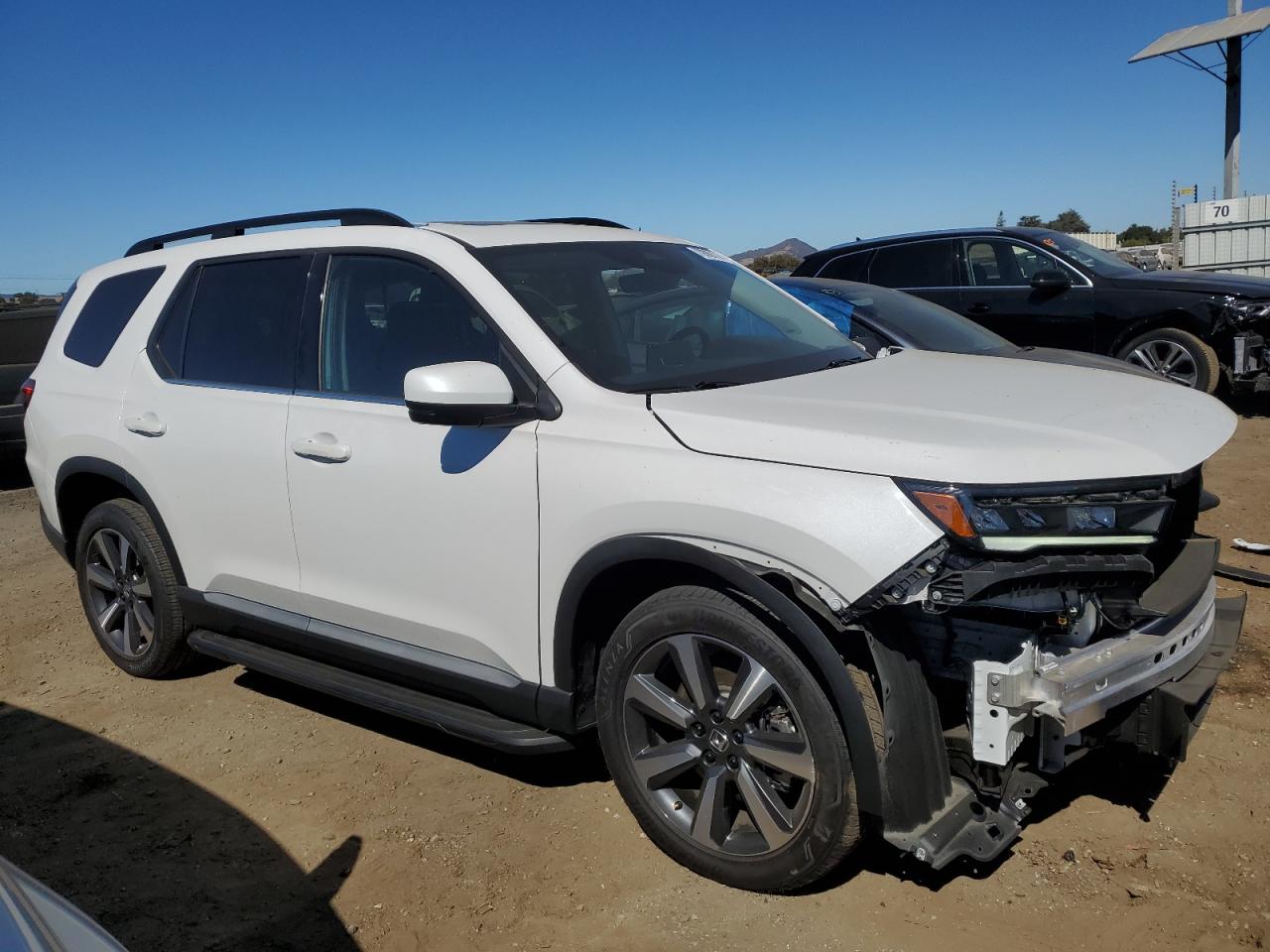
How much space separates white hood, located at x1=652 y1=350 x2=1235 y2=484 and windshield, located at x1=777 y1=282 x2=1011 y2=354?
329 centimetres

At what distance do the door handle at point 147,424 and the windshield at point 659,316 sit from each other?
1708 mm

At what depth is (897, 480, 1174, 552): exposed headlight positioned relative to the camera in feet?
8.45

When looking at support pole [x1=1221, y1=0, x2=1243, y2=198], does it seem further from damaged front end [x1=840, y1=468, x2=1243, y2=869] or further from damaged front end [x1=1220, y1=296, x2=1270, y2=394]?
damaged front end [x1=840, y1=468, x2=1243, y2=869]

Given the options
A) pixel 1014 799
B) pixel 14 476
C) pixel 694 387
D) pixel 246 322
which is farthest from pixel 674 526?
pixel 14 476

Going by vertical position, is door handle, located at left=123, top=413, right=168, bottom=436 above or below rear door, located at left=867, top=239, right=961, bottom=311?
below

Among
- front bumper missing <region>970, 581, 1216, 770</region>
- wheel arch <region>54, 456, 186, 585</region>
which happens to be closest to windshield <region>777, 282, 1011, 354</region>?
wheel arch <region>54, 456, 186, 585</region>

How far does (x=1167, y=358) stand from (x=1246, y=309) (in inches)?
28.4

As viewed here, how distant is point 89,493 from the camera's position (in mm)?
5066

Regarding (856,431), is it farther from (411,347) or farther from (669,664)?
Answer: (411,347)

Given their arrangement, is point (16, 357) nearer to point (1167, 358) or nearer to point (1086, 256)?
point (1086, 256)

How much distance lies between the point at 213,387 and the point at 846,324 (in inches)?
162

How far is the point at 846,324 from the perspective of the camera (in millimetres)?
6988

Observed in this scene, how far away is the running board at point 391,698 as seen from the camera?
133 inches

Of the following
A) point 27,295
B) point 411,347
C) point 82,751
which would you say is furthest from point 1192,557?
point 27,295
